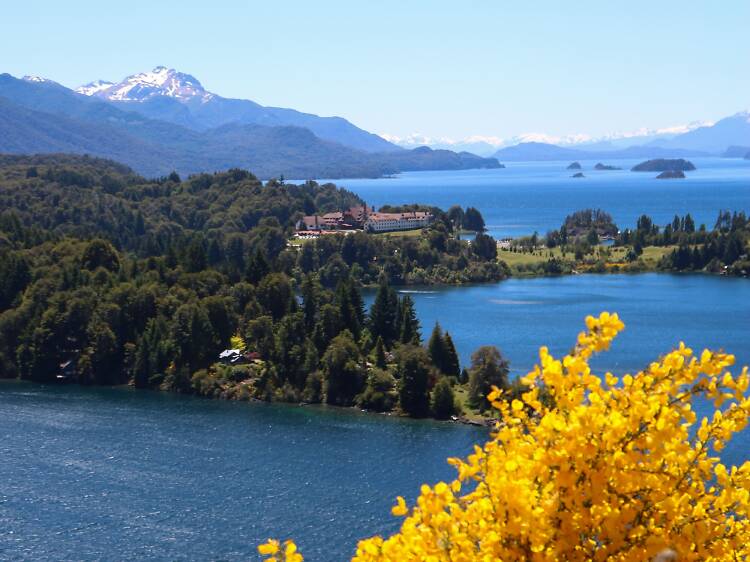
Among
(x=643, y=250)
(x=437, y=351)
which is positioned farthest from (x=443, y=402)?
(x=643, y=250)

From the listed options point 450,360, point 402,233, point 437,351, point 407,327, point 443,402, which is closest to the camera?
point 443,402

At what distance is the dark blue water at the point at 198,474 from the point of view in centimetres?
2605

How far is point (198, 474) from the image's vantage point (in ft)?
104

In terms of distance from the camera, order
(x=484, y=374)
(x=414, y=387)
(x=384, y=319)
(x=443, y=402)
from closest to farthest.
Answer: (x=484, y=374) < (x=443, y=402) < (x=414, y=387) < (x=384, y=319)

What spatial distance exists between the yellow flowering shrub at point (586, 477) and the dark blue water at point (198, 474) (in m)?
20.4

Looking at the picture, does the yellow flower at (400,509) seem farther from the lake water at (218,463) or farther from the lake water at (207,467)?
the lake water at (207,467)

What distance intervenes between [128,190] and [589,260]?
59.3 m

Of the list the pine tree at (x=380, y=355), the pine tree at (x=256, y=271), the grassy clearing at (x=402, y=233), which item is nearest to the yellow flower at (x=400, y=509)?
the pine tree at (x=380, y=355)

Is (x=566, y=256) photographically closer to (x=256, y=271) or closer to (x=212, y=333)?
(x=256, y=271)

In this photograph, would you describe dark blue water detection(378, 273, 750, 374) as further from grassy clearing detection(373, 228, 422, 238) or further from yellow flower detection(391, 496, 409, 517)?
yellow flower detection(391, 496, 409, 517)

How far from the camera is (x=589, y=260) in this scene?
9106 centimetres

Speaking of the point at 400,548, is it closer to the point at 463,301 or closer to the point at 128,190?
the point at 463,301

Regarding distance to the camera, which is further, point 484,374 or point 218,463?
point 484,374

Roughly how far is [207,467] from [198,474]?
0.83 metres
